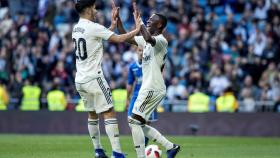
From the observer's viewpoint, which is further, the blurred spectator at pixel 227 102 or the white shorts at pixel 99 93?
the blurred spectator at pixel 227 102

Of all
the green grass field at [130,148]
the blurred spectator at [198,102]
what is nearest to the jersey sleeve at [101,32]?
the green grass field at [130,148]

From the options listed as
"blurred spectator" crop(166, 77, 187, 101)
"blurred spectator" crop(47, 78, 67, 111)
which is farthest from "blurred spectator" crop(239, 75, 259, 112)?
"blurred spectator" crop(47, 78, 67, 111)

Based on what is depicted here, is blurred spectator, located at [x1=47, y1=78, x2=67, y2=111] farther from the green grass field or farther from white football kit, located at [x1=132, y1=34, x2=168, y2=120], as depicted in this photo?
white football kit, located at [x1=132, y1=34, x2=168, y2=120]

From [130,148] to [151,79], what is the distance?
5.10 m

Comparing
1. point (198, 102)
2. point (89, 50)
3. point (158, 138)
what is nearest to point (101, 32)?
point (89, 50)

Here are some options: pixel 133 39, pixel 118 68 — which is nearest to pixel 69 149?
pixel 133 39

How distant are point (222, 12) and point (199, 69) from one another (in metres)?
3.27

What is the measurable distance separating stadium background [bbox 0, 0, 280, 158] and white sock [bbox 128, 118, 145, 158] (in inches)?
483

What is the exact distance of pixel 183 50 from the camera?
3008 cm

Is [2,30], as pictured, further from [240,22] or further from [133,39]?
[133,39]

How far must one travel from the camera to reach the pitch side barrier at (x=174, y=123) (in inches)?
1056

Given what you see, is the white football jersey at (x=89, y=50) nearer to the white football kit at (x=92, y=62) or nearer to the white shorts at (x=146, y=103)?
the white football kit at (x=92, y=62)

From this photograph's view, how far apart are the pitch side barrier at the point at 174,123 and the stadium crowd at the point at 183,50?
2.14 ft

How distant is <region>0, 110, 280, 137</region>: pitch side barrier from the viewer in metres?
26.8
